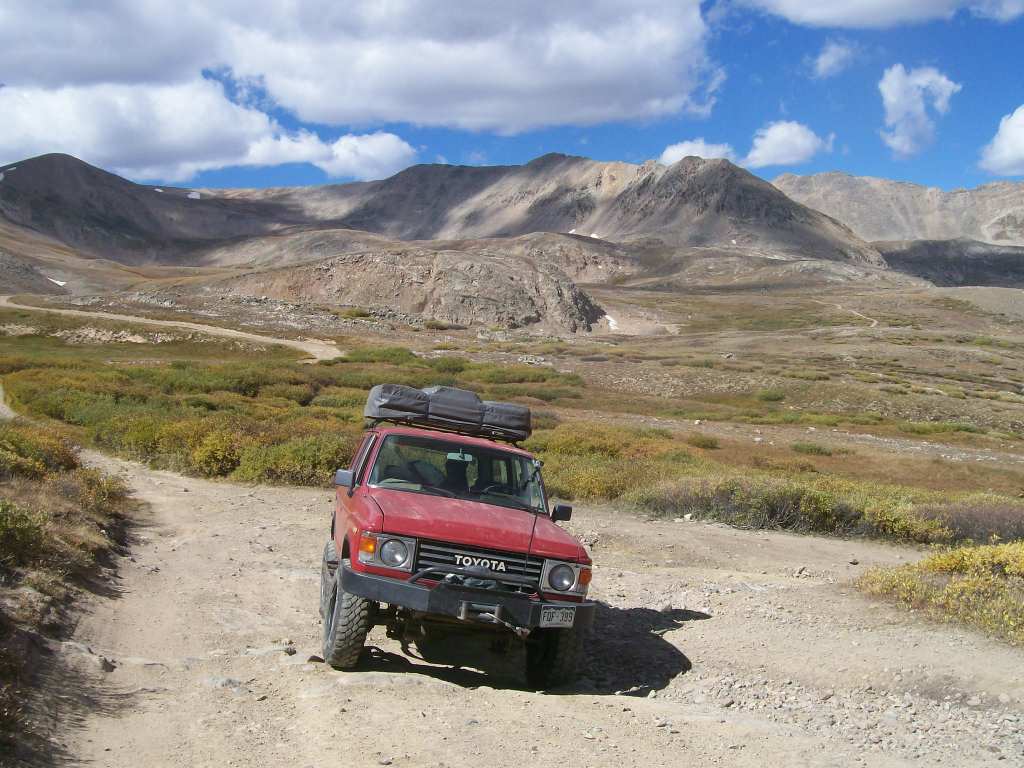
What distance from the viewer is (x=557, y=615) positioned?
7.14 m

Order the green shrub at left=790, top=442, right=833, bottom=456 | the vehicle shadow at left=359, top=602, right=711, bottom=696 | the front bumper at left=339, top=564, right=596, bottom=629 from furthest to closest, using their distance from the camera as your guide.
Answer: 1. the green shrub at left=790, top=442, right=833, bottom=456
2. the vehicle shadow at left=359, top=602, right=711, bottom=696
3. the front bumper at left=339, top=564, right=596, bottom=629

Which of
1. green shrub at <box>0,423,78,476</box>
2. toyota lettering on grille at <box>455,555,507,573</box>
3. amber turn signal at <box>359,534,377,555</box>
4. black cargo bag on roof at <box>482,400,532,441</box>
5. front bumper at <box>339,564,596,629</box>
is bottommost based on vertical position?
green shrub at <box>0,423,78,476</box>

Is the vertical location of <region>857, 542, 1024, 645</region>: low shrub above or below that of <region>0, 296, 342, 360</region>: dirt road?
below

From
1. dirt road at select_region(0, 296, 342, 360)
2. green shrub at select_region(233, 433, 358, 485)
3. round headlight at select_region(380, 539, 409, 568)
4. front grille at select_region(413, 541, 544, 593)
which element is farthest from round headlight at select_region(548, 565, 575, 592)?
dirt road at select_region(0, 296, 342, 360)

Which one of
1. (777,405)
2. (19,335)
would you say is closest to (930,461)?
(777,405)

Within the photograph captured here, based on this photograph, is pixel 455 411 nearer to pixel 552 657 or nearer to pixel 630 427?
pixel 552 657

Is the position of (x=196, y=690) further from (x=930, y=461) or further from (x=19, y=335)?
(x=19, y=335)

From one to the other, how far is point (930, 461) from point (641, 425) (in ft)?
34.9

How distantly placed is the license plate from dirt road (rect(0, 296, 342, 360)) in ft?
175

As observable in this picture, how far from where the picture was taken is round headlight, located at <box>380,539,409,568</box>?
7.03 meters

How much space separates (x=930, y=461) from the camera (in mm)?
31156

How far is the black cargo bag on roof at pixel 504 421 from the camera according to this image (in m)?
9.33

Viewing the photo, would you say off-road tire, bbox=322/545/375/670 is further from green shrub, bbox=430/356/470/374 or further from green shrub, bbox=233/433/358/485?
green shrub, bbox=430/356/470/374

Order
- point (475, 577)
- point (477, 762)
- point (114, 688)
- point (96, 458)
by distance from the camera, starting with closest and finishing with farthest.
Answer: point (477, 762), point (114, 688), point (475, 577), point (96, 458)
